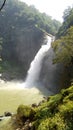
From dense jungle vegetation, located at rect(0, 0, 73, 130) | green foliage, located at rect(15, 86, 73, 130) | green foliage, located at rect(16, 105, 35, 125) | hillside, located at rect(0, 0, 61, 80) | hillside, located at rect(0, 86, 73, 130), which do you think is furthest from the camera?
hillside, located at rect(0, 0, 61, 80)

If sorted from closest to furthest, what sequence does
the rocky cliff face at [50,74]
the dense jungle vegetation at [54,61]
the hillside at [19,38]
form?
the dense jungle vegetation at [54,61] < the rocky cliff face at [50,74] < the hillside at [19,38]

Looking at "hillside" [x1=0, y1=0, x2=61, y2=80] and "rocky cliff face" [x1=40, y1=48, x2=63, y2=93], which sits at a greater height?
"hillside" [x1=0, y1=0, x2=61, y2=80]

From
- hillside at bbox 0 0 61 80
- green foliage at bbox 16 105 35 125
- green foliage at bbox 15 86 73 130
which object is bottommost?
green foliage at bbox 15 86 73 130

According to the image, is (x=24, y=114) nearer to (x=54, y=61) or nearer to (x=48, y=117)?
(x=48, y=117)

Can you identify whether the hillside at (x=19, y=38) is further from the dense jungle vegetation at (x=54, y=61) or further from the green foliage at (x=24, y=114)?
the green foliage at (x=24, y=114)

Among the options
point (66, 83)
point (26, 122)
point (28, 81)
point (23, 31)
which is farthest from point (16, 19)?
point (26, 122)

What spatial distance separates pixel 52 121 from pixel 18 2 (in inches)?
2674

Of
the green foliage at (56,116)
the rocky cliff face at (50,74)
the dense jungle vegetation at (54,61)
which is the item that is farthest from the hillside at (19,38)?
the green foliage at (56,116)

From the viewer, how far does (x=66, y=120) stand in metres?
11.1

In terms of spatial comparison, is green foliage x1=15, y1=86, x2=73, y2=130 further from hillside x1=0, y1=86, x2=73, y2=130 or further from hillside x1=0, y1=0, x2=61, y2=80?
hillside x1=0, y1=0, x2=61, y2=80

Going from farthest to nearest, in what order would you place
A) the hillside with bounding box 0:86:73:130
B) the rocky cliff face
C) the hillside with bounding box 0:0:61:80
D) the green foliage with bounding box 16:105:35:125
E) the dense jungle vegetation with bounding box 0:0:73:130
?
the hillside with bounding box 0:0:61:80 → the rocky cliff face → the green foliage with bounding box 16:105:35:125 → the dense jungle vegetation with bounding box 0:0:73:130 → the hillside with bounding box 0:86:73:130

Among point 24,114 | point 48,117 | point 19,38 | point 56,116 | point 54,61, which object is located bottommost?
point 56,116

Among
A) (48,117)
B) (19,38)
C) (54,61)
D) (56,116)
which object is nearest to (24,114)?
(48,117)

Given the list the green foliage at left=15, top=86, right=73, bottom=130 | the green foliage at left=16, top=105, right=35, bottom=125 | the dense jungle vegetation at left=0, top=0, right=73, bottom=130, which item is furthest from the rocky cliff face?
the green foliage at left=15, top=86, right=73, bottom=130
